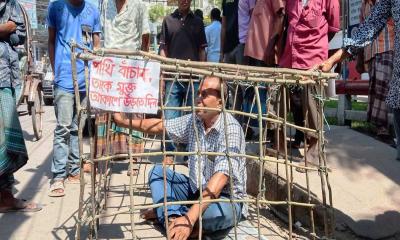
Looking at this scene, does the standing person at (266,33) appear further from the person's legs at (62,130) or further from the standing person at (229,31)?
the person's legs at (62,130)

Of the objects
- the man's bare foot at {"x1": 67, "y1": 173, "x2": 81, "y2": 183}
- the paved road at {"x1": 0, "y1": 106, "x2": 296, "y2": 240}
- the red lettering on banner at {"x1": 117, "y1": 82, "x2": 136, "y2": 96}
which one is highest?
the red lettering on banner at {"x1": 117, "y1": 82, "x2": 136, "y2": 96}

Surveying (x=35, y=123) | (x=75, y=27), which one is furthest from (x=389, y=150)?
(x=35, y=123)

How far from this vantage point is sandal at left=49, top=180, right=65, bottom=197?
4066 millimetres

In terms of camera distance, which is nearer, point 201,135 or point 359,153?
point 201,135

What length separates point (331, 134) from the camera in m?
5.74

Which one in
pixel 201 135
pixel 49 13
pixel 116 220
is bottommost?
pixel 116 220

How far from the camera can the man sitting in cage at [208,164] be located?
2977 mm

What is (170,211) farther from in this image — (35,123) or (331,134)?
(35,123)

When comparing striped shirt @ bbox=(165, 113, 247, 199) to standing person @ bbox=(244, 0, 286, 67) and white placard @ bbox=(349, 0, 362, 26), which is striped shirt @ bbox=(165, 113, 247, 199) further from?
white placard @ bbox=(349, 0, 362, 26)

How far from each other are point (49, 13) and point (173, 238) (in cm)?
245

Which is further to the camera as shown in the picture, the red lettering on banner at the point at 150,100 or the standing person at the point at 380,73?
the standing person at the point at 380,73

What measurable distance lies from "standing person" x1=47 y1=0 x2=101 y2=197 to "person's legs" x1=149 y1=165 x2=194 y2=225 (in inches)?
41.2

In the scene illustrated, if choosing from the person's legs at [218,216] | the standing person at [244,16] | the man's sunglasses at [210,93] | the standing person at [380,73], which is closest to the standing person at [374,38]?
the man's sunglasses at [210,93]

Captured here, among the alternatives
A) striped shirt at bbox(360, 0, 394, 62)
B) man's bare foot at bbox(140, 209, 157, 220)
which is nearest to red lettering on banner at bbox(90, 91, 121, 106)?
man's bare foot at bbox(140, 209, 157, 220)
